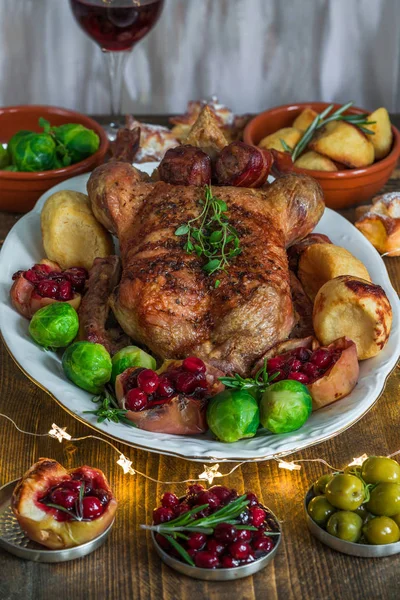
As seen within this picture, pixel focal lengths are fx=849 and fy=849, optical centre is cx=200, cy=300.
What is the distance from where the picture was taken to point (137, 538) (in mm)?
2035

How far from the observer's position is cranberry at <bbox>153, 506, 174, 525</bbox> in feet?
6.40

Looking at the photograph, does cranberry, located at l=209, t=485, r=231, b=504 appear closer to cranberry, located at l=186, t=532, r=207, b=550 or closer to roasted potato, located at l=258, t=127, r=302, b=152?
cranberry, located at l=186, t=532, r=207, b=550

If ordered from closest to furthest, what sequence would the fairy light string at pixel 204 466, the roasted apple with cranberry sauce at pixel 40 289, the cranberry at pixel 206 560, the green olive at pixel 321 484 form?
the cranberry at pixel 206 560 → the green olive at pixel 321 484 → the fairy light string at pixel 204 466 → the roasted apple with cranberry sauce at pixel 40 289

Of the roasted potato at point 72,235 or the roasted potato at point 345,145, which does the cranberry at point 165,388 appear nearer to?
the roasted potato at point 72,235

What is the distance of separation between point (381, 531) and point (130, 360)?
2.62 feet

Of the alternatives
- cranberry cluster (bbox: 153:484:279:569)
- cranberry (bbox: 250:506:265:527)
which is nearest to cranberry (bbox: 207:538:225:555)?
cranberry cluster (bbox: 153:484:279:569)

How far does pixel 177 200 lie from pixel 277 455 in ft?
3.05

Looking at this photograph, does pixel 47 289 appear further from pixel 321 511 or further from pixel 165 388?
pixel 321 511

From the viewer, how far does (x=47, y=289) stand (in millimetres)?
2594

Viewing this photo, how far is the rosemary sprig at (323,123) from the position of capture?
342 cm

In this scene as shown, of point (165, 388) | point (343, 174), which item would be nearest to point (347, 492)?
point (165, 388)

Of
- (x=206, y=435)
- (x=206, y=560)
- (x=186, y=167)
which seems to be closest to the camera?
(x=206, y=560)

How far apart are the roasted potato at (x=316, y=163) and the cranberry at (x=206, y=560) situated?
185 cm

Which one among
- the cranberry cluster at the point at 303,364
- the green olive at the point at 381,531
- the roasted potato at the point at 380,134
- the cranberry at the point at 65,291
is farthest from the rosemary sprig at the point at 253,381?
the roasted potato at the point at 380,134
